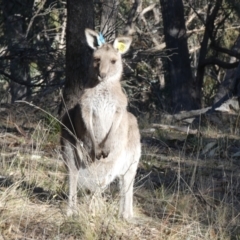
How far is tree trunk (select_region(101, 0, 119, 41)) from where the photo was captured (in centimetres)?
1100

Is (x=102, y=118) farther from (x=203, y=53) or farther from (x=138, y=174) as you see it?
(x=203, y=53)

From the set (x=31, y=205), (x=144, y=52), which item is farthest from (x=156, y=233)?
(x=144, y=52)

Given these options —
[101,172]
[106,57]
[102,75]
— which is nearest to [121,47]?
[106,57]

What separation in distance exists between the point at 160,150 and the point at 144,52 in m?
3.86

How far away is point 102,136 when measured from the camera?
225 inches

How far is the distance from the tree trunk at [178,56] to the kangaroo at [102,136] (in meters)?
8.78

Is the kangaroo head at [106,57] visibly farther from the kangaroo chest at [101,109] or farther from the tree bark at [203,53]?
the tree bark at [203,53]

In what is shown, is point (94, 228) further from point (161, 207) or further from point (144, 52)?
point (144, 52)

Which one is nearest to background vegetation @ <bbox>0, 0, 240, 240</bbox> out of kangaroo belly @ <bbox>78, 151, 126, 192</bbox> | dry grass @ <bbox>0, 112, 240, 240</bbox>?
dry grass @ <bbox>0, 112, 240, 240</bbox>

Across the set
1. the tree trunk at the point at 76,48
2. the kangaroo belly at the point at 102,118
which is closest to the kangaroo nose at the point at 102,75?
the kangaroo belly at the point at 102,118

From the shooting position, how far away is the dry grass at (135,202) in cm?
504

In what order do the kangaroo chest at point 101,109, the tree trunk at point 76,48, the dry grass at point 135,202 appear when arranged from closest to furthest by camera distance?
the dry grass at point 135,202
the kangaroo chest at point 101,109
the tree trunk at point 76,48

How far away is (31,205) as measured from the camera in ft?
18.2

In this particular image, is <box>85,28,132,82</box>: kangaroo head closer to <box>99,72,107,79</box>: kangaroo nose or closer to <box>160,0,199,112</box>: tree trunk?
<box>99,72,107,79</box>: kangaroo nose
